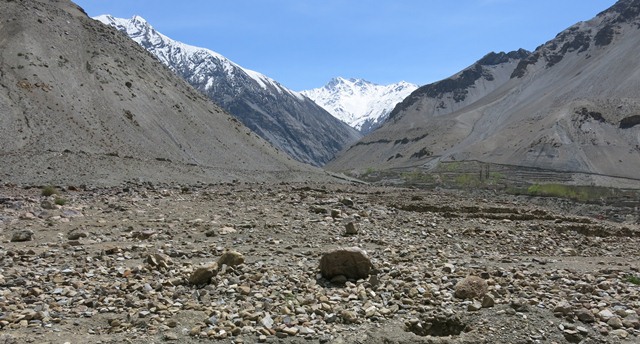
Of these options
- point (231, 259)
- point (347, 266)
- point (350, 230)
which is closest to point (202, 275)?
point (231, 259)

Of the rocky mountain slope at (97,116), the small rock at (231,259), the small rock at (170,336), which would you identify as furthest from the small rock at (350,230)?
the rocky mountain slope at (97,116)

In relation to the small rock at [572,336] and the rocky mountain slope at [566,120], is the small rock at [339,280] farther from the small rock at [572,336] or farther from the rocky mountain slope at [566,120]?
the rocky mountain slope at [566,120]

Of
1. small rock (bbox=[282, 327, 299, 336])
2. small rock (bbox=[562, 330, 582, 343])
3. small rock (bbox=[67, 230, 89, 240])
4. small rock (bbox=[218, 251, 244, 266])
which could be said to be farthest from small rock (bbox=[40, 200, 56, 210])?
small rock (bbox=[562, 330, 582, 343])

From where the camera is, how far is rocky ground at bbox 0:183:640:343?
29.2 feet

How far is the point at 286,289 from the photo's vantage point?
35.7 feet

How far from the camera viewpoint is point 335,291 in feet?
35.6

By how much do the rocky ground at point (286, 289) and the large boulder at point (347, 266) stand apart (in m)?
0.23

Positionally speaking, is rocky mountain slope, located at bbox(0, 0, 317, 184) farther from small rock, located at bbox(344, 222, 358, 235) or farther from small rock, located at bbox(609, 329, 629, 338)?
small rock, located at bbox(609, 329, 629, 338)

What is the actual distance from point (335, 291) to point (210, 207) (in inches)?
610

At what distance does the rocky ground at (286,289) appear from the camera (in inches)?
350

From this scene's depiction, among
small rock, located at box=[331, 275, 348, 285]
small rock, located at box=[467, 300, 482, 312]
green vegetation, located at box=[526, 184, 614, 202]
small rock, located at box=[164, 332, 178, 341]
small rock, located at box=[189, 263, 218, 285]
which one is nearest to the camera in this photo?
small rock, located at box=[164, 332, 178, 341]

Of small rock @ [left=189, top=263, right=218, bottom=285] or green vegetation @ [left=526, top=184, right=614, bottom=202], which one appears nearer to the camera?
A: small rock @ [left=189, top=263, right=218, bottom=285]

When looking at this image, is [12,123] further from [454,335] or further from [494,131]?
[494,131]

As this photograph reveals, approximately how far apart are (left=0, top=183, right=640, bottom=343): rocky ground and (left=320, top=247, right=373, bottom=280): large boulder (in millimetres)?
235
